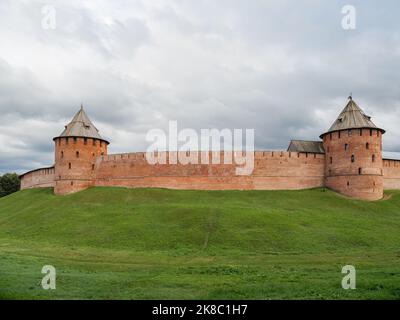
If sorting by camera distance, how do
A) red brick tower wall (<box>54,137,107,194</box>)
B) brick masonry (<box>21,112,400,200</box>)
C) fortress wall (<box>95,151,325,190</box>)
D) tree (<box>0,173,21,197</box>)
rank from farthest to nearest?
1. tree (<box>0,173,21,197</box>)
2. red brick tower wall (<box>54,137,107,194</box>)
3. fortress wall (<box>95,151,325,190</box>)
4. brick masonry (<box>21,112,400,200</box>)

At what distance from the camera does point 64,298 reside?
34.5 ft

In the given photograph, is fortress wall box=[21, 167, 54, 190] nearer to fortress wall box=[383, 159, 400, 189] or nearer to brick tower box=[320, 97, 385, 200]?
brick tower box=[320, 97, 385, 200]

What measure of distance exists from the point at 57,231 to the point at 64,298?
59.5ft

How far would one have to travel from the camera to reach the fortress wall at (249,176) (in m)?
37.8

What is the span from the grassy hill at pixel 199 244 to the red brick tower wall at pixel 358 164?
166cm

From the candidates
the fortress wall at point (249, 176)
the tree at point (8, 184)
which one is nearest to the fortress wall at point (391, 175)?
the fortress wall at point (249, 176)

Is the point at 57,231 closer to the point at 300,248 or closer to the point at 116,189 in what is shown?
the point at 116,189

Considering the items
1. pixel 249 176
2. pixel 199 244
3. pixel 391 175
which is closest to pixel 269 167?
pixel 249 176

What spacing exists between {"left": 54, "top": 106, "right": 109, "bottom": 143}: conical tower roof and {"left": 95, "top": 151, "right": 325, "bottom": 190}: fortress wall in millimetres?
6794

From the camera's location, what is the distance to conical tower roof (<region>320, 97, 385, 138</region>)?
36625mm

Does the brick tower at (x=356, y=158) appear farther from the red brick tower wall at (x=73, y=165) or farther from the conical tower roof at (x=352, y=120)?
the red brick tower wall at (x=73, y=165)

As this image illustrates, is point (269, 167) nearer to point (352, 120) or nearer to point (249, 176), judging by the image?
point (249, 176)

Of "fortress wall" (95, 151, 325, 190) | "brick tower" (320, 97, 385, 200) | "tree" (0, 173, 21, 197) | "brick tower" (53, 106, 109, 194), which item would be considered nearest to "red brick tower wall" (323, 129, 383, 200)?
"brick tower" (320, 97, 385, 200)
